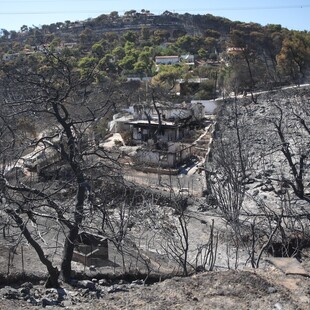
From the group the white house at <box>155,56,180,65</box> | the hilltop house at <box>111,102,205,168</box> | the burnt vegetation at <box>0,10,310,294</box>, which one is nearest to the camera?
the burnt vegetation at <box>0,10,310,294</box>

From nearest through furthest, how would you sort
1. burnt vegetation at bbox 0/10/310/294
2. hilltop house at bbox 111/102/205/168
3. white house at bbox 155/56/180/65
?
1. burnt vegetation at bbox 0/10/310/294
2. hilltop house at bbox 111/102/205/168
3. white house at bbox 155/56/180/65

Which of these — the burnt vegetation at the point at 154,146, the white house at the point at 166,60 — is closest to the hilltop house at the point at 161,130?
the burnt vegetation at the point at 154,146

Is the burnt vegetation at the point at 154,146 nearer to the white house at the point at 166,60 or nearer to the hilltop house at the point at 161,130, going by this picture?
the hilltop house at the point at 161,130

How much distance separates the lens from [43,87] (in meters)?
6.46

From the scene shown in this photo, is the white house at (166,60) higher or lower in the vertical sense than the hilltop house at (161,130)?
higher

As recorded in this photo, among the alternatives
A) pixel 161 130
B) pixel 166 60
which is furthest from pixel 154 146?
pixel 166 60

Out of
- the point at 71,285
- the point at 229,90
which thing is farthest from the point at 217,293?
the point at 229,90

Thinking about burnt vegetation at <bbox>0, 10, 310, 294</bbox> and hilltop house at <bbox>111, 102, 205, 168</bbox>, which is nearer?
burnt vegetation at <bbox>0, 10, 310, 294</bbox>

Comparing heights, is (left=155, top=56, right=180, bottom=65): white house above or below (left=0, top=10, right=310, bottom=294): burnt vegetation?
above

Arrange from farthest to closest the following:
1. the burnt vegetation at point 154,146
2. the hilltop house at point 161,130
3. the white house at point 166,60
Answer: the white house at point 166,60 < the hilltop house at point 161,130 < the burnt vegetation at point 154,146

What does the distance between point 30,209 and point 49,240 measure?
495 centimetres

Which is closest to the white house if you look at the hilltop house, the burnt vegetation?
the burnt vegetation

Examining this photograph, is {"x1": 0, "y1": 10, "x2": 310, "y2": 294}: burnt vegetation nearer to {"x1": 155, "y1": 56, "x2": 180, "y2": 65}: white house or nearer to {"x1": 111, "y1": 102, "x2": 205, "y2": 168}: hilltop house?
{"x1": 111, "y1": 102, "x2": 205, "y2": 168}: hilltop house

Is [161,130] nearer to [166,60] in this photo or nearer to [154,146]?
[154,146]
